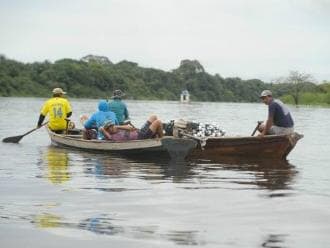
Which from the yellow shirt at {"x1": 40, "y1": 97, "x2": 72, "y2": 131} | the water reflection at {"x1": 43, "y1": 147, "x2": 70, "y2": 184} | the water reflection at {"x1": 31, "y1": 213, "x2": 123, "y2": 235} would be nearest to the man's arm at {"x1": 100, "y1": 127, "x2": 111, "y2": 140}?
the water reflection at {"x1": 43, "y1": 147, "x2": 70, "y2": 184}

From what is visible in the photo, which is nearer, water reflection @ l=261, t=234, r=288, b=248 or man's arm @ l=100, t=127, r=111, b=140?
water reflection @ l=261, t=234, r=288, b=248

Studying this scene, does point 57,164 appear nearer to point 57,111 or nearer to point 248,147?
point 248,147

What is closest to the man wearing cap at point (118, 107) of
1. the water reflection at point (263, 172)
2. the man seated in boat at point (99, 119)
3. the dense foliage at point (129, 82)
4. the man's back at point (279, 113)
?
the man seated in boat at point (99, 119)

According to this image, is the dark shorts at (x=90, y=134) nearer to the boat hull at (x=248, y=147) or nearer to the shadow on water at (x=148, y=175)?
the shadow on water at (x=148, y=175)

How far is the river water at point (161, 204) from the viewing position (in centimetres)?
588

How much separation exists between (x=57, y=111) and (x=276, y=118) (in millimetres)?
6239

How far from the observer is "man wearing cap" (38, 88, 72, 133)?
54.2 feet

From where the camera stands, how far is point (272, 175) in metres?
11.2

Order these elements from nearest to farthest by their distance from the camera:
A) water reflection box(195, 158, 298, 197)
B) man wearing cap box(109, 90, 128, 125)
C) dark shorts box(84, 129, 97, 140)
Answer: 1. water reflection box(195, 158, 298, 197)
2. dark shorts box(84, 129, 97, 140)
3. man wearing cap box(109, 90, 128, 125)

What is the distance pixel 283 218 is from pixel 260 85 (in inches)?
5361

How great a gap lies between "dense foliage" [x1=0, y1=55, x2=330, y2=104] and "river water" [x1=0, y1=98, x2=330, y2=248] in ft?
256

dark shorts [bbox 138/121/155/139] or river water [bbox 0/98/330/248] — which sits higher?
dark shorts [bbox 138/121/155/139]

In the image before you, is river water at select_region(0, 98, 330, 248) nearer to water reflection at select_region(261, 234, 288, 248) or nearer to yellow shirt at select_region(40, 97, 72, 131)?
water reflection at select_region(261, 234, 288, 248)

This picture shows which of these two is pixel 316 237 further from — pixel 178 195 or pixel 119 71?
pixel 119 71
